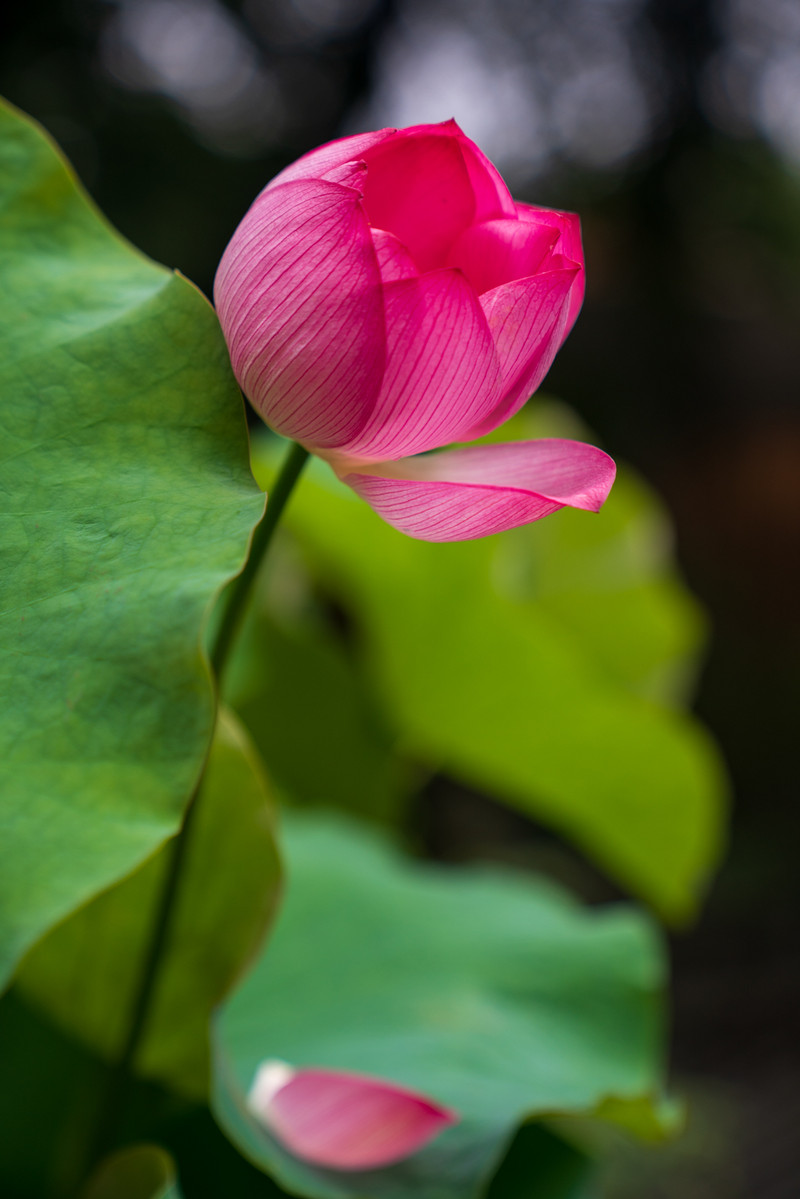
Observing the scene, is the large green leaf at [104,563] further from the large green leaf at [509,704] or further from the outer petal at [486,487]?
the large green leaf at [509,704]

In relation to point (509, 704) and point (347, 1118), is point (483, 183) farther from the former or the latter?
point (509, 704)

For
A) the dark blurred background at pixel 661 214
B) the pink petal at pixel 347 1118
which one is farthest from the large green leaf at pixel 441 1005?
the dark blurred background at pixel 661 214

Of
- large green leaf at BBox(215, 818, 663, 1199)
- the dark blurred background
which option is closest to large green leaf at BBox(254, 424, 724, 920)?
large green leaf at BBox(215, 818, 663, 1199)

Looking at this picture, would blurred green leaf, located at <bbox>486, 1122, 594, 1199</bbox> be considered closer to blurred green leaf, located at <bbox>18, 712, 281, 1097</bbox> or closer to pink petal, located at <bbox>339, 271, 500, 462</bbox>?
blurred green leaf, located at <bbox>18, 712, 281, 1097</bbox>

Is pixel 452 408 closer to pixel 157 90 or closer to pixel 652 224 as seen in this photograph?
pixel 157 90

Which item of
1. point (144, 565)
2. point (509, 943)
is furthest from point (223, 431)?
point (509, 943)

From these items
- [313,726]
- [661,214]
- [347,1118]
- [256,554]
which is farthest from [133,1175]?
[661,214]
